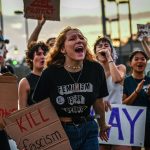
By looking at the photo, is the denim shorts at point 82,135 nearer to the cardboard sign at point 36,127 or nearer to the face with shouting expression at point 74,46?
the cardboard sign at point 36,127

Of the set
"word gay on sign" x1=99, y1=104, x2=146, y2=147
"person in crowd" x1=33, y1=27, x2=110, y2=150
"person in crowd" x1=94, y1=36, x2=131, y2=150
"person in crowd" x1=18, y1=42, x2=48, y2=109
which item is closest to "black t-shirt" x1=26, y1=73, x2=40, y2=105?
"person in crowd" x1=18, y1=42, x2=48, y2=109

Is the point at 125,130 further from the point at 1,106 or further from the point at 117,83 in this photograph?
the point at 1,106

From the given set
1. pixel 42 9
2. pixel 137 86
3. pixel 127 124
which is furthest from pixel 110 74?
pixel 42 9

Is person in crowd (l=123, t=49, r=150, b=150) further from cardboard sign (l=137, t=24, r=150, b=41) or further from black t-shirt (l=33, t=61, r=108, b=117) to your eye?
black t-shirt (l=33, t=61, r=108, b=117)

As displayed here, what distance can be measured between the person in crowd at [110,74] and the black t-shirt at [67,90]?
1.61 m

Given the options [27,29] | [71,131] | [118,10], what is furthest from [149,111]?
[27,29]

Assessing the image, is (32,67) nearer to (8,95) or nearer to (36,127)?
(8,95)

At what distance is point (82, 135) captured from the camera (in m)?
4.85

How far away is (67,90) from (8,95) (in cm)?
70

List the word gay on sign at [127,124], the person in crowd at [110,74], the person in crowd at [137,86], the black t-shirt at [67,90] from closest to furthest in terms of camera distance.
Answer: the black t-shirt at [67,90] < the person in crowd at [110,74] < the person in crowd at [137,86] < the word gay on sign at [127,124]

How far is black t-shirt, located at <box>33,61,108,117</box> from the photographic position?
4734 millimetres

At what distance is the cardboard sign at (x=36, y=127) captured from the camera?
15.8ft

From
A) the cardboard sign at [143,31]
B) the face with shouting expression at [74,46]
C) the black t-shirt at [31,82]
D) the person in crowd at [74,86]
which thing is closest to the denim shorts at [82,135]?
the person in crowd at [74,86]

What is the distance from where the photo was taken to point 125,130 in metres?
7.21
